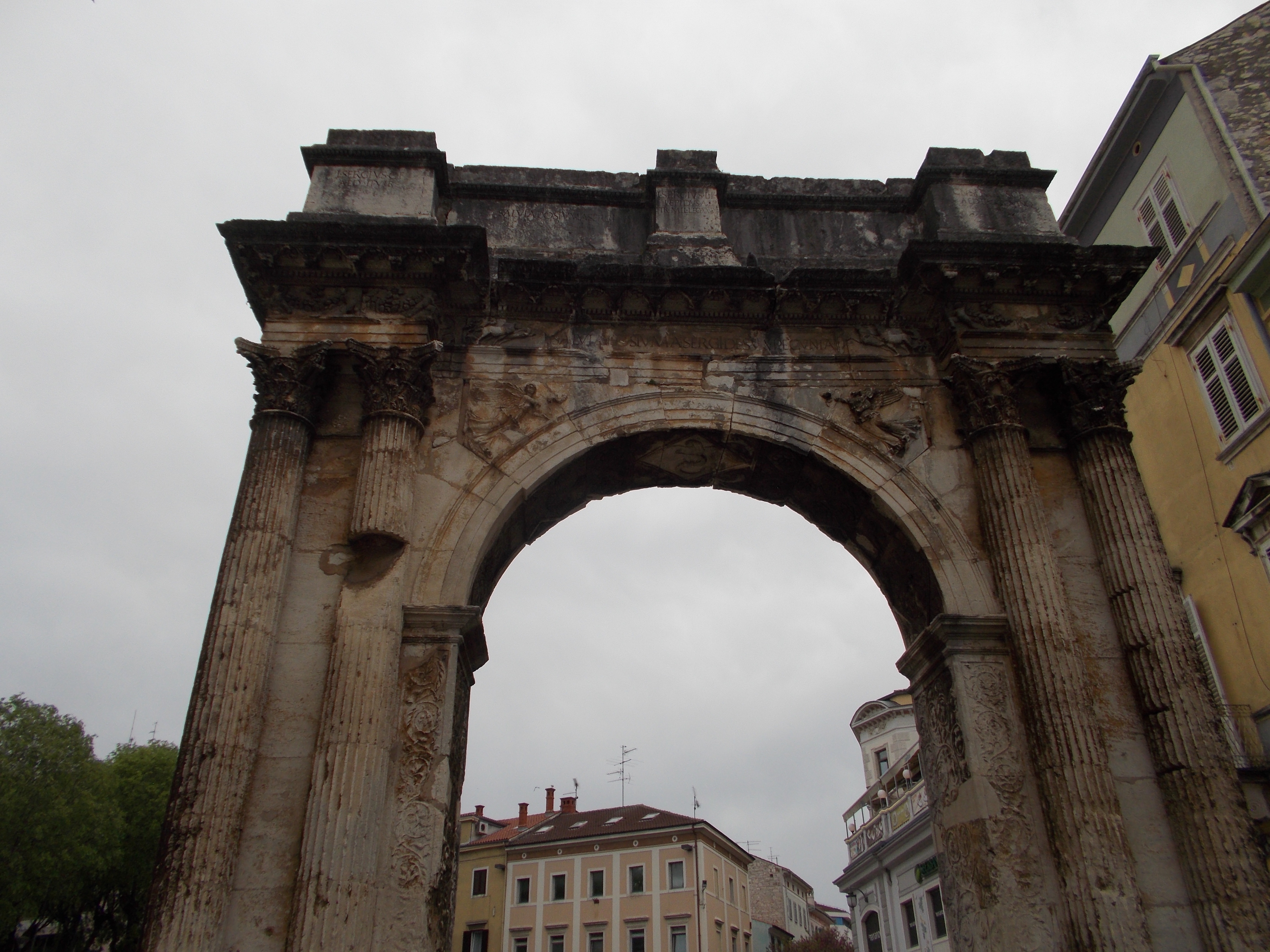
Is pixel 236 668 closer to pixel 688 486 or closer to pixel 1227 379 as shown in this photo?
pixel 688 486

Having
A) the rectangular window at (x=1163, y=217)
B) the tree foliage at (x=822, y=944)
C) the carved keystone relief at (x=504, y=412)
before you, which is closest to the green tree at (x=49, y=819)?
the carved keystone relief at (x=504, y=412)

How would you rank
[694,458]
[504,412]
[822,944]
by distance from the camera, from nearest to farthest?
[504,412] → [694,458] → [822,944]

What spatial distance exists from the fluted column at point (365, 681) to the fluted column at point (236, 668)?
49 centimetres

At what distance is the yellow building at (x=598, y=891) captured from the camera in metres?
34.9

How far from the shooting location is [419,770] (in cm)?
660

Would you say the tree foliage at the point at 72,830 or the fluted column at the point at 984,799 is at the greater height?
the tree foliage at the point at 72,830

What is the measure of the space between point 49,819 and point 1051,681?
21.6m

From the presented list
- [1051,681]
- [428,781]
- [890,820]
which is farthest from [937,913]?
[428,781]

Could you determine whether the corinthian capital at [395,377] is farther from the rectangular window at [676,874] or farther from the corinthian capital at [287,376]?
the rectangular window at [676,874]

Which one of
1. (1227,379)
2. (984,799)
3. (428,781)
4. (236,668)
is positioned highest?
(1227,379)

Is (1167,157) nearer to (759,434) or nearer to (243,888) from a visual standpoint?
(759,434)

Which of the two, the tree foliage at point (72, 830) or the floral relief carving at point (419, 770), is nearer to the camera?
the floral relief carving at point (419, 770)

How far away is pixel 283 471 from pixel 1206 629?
1322 centimetres

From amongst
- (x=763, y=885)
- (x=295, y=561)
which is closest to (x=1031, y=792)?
(x=295, y=561)
